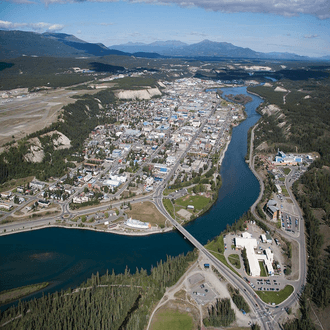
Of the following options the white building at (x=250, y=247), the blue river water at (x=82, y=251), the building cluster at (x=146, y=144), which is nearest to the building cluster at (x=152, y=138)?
the building cluster at (x=146, y=144)

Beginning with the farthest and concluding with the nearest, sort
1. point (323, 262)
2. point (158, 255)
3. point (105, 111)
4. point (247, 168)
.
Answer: point (105, 111) < point (247, 168) < point (158, 255) < point (323, 262)

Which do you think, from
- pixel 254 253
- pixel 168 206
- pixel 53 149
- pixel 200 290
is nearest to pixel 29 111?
pixel 53 149

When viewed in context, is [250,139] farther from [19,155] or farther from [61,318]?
[61,318]

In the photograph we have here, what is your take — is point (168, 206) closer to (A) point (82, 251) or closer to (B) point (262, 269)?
(A) point (82, 251)

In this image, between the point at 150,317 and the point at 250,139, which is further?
the point at 250,139

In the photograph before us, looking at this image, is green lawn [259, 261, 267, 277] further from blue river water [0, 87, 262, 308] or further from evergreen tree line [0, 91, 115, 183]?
evergreen tree line [0, 91, 115, 183]

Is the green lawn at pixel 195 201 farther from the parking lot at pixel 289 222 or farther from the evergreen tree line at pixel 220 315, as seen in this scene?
the evergreen tree line at pixel 220 315

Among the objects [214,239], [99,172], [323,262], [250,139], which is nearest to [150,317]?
[214,239]
